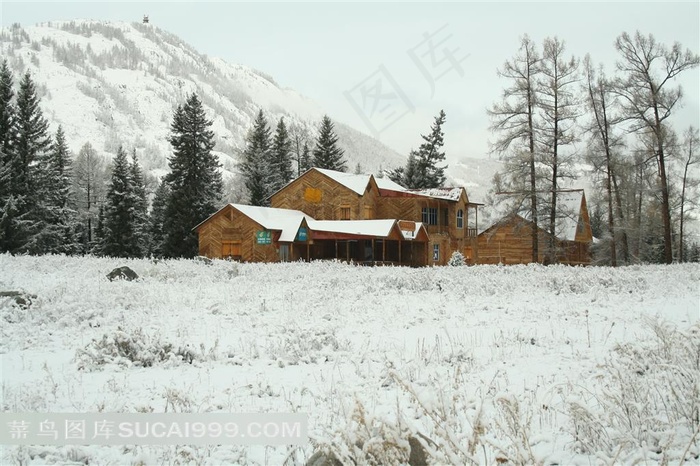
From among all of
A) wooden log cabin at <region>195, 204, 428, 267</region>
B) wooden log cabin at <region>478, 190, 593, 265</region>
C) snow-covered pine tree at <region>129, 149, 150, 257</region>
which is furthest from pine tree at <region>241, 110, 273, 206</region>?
wooden log cabin at <region>478, 190, 593, 265</region>

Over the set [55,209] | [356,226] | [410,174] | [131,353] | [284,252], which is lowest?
[131,353]

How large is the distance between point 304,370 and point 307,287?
32.4ft

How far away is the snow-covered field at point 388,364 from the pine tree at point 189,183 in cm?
3520

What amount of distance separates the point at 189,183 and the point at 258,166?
403 inches

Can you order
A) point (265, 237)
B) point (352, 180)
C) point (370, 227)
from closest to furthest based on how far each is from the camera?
1. point (370, 227)
2. point (265, 237)
3. point (352, 180)

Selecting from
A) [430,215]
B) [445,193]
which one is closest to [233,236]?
[430,215]

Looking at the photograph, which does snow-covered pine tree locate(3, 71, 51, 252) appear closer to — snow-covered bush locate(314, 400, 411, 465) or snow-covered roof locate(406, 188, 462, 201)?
snow-covered roof locate(406, 188, 462, 201)

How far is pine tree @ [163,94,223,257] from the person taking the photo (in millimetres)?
52344

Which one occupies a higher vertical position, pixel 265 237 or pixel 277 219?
pixel 277 219

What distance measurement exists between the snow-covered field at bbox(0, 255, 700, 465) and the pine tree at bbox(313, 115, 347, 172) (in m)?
51.0

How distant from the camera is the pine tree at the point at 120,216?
53719 millimetres

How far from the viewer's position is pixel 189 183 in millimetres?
53594

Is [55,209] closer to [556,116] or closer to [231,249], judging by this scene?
[231,249]
